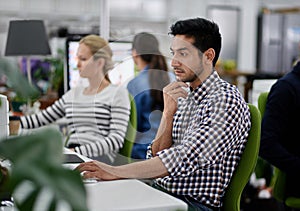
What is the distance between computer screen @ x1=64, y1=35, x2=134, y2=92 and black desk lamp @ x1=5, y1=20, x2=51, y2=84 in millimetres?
193

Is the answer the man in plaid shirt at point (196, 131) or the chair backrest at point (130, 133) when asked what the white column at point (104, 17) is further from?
the man in plaid shirt at point (196, 131)

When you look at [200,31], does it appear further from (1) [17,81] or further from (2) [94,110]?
(1) [17,81]

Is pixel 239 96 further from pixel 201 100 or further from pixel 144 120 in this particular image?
pixel 144 120

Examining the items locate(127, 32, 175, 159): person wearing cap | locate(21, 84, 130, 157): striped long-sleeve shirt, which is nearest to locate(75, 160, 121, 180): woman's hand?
locate(127, 32, 175, 159): person wearing cap

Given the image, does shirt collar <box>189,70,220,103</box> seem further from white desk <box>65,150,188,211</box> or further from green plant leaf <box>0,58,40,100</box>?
green plant leaf <box>0,58,40,100</box>

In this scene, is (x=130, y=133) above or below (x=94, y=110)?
below

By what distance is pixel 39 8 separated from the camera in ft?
27.9

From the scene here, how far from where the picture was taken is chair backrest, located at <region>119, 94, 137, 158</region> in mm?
2959

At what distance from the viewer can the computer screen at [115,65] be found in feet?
10.2

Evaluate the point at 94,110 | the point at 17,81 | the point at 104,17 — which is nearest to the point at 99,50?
the point at 94,110

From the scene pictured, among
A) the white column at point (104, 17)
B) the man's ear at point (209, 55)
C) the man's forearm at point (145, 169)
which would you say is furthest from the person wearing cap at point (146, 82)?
the man's forearm at point (145, 169)

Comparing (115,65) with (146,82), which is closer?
(146,82)

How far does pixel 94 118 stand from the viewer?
309cm

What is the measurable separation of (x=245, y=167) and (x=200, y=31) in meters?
0.51
